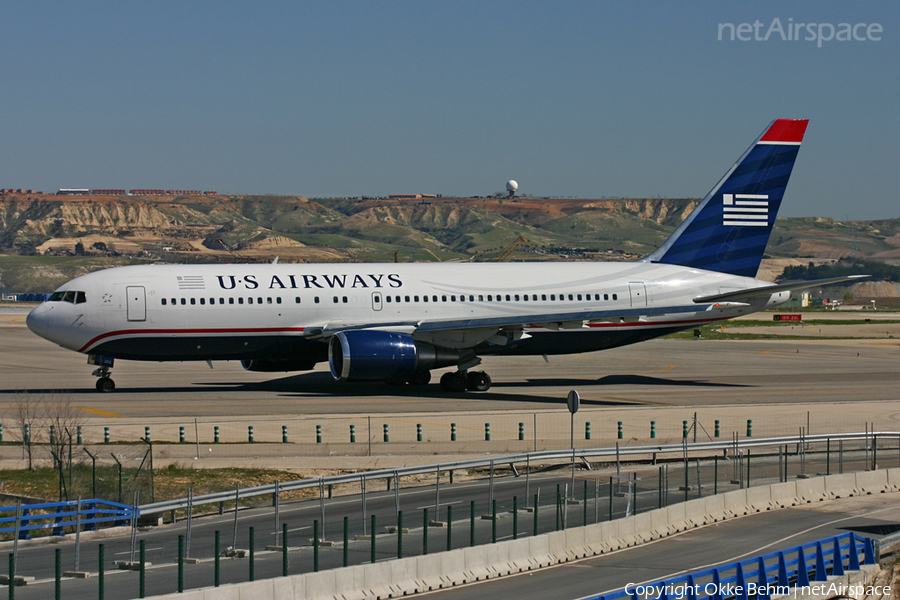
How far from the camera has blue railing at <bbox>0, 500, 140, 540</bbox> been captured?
71.5 ft

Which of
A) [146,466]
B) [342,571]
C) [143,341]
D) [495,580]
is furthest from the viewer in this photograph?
[143,341]

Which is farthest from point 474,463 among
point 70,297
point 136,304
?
point 70,297

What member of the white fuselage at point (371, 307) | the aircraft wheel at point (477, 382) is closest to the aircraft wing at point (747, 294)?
the white fuselage at point (371, 307)

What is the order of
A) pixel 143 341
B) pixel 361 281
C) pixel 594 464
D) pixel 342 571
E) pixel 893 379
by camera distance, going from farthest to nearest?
pixel 893 379 < pixel 361 281 < pixel 143 341 < pixel 594 464 < pixel 342 571

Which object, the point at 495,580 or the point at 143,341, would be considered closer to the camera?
the point at 495,580

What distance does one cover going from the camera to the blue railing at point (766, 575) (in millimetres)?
16811

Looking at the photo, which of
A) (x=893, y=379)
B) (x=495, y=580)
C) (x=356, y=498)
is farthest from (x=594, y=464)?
(x=893, y=379)

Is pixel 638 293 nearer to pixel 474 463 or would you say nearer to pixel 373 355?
pixel 373 355

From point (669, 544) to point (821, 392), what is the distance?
26.8 m

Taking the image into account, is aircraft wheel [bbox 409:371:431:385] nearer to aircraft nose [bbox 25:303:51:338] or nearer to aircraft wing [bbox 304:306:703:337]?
aircraft wing [bbox 304:306:703:337]

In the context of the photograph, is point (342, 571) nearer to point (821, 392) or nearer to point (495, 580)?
point (495, 580)

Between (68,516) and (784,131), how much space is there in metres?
39.6

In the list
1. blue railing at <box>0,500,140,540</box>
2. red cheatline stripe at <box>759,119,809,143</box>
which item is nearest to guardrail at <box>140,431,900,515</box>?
blue railing at <box>0,500,140,540</box>

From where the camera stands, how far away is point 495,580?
786 inches
